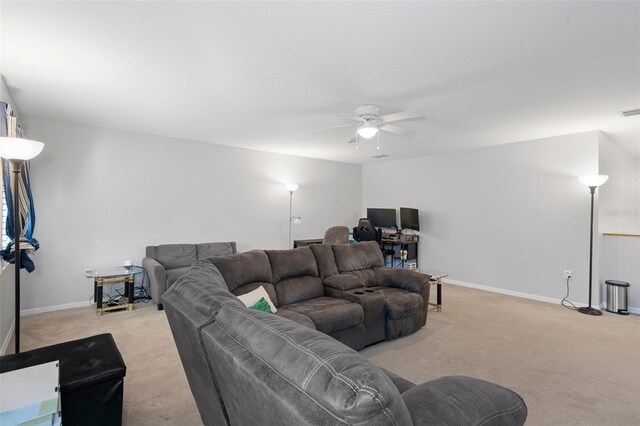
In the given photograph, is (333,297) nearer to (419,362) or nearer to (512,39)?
(419,362)

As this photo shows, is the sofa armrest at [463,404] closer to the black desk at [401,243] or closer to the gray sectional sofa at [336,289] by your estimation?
the gray sectional sofa at [336,289]

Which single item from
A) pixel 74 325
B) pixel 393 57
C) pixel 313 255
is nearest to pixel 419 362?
pixel 313 255

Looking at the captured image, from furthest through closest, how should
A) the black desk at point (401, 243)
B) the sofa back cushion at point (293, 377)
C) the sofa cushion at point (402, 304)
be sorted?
1. the black desk at point (401, 243)
2. the sofa cushion at point (402, 304)
3. the sofa back cushion at point (293, 377)

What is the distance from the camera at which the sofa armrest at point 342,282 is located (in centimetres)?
344

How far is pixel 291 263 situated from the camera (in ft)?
11.1

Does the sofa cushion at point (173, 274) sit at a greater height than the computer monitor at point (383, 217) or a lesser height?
lesser

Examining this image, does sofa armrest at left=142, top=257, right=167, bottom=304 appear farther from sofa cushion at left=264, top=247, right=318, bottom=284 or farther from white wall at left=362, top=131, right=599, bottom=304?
white wall at left=362, top=131, right=599, bottom=304

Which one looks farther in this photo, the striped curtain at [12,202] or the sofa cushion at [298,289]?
the sofa cushion at [298,289]

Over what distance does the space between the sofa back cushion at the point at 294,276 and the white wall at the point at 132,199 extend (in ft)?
8.86

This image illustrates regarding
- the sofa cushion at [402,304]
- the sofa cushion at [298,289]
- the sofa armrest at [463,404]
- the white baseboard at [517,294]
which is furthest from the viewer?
the white baseboard at [517,294]

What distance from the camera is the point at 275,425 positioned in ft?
2.87

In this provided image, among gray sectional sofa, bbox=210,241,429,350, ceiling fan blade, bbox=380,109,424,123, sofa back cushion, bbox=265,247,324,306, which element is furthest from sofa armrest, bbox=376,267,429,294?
ceiling fan blade, bbox=380,109,424,123

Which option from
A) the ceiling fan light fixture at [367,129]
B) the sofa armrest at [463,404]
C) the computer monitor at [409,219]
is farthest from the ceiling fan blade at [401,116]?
the computer monitor at [409,219]

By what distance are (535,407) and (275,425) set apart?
2291mm
